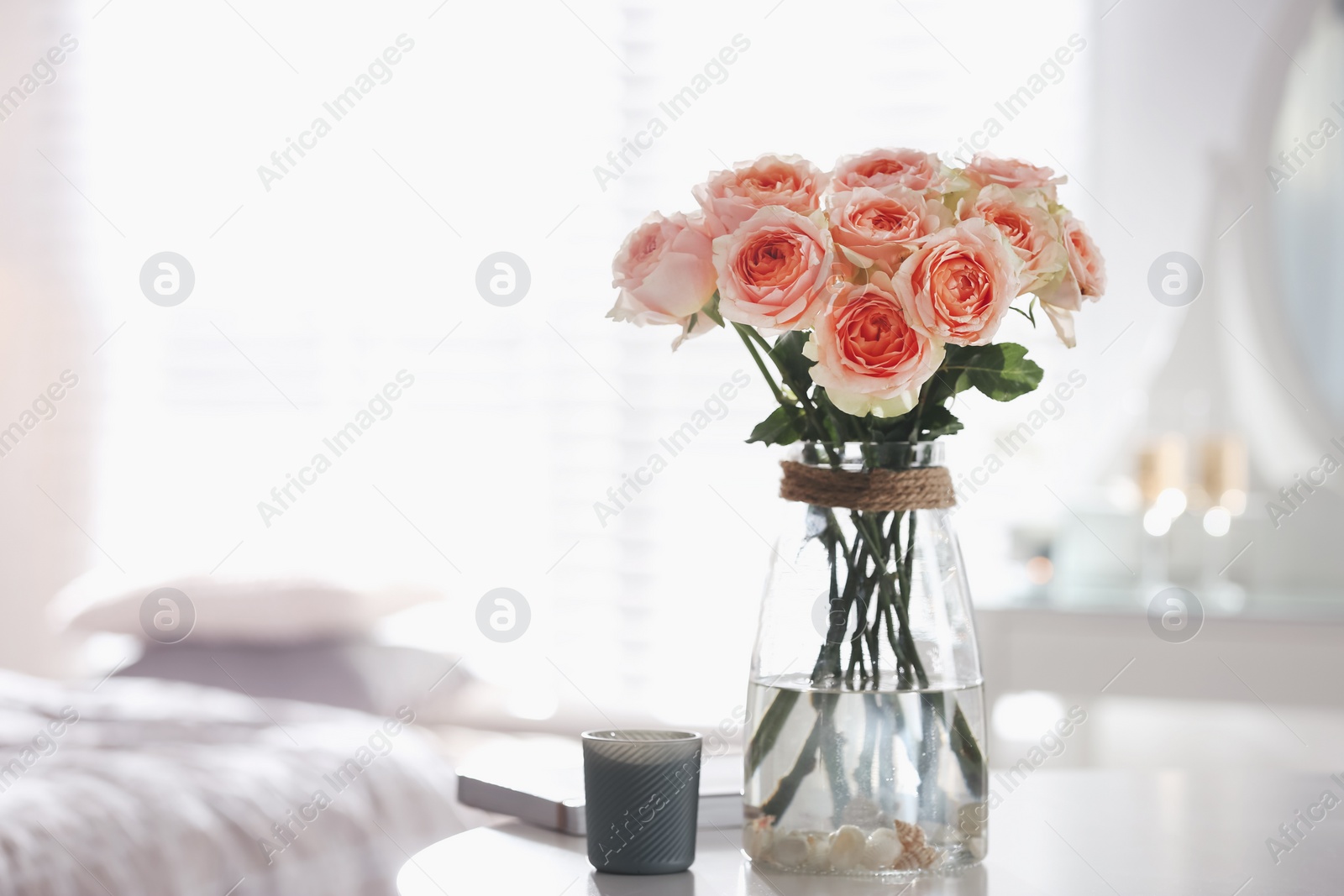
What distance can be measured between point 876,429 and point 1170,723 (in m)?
1.32

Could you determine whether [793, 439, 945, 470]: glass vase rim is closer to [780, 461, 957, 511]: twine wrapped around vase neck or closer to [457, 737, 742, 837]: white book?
[780, 461, 957, 511]: twine wrapped around vase neck

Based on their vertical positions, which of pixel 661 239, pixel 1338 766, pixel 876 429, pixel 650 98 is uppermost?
pixel 650 98

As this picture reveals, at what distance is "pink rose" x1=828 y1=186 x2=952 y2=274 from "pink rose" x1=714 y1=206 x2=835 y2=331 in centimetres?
1

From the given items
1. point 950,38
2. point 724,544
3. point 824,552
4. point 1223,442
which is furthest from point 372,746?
point 950,38

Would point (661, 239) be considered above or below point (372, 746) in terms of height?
above

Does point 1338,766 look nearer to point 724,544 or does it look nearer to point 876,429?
point 724,544

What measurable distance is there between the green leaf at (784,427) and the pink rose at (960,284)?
0.38ft

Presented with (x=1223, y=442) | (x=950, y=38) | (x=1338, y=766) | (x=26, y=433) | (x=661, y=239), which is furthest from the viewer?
(x=26, y=433)

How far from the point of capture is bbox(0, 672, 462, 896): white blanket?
3.80 ft

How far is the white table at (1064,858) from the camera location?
2.14 feet

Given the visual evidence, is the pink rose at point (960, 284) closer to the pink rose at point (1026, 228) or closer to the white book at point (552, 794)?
the pink rose at point (1026, 228)

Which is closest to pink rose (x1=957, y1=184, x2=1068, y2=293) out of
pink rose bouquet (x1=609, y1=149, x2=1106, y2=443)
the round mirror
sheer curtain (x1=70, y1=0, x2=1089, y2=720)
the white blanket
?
pink rose bouquet (x1=609, y1=149, x2=1106, y2=443)

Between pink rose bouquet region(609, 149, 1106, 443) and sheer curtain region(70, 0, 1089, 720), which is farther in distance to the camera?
sheer curtain region(70, 0, 1089, 720)

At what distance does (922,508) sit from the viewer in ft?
2.18
